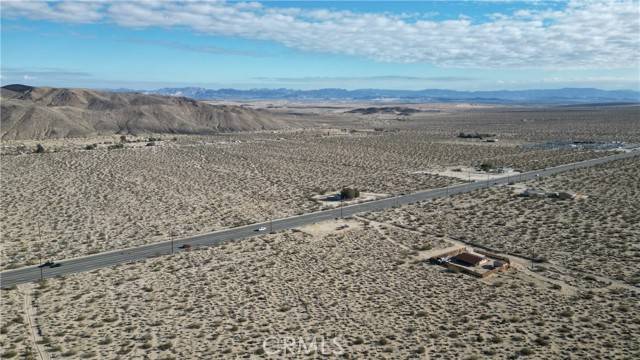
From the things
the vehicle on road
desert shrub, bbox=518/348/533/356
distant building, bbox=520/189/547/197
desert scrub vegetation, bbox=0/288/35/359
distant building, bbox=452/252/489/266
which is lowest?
desert scrub vegetation, bbox=0/288/35/359

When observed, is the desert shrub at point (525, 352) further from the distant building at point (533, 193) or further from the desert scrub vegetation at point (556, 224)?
the distant building at point (533, 193)

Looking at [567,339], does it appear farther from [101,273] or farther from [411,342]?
[101,273]

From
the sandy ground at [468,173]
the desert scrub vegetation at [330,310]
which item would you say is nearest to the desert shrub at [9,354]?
the desert scrub vegetation at [330,310]

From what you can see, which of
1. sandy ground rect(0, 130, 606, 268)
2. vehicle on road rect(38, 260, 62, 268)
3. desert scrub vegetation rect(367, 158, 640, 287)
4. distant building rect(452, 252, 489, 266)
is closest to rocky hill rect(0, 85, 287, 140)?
sandy ground rect(0, 130, 606, 268)

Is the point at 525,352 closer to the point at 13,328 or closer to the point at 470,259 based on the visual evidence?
the point at 470,259

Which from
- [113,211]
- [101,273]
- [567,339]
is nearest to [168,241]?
[101,273]

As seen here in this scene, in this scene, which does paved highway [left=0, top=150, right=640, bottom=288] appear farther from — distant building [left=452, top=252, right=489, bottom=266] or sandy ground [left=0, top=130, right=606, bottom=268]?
distant building [left=452, top=252, right=489, bottom=266]
